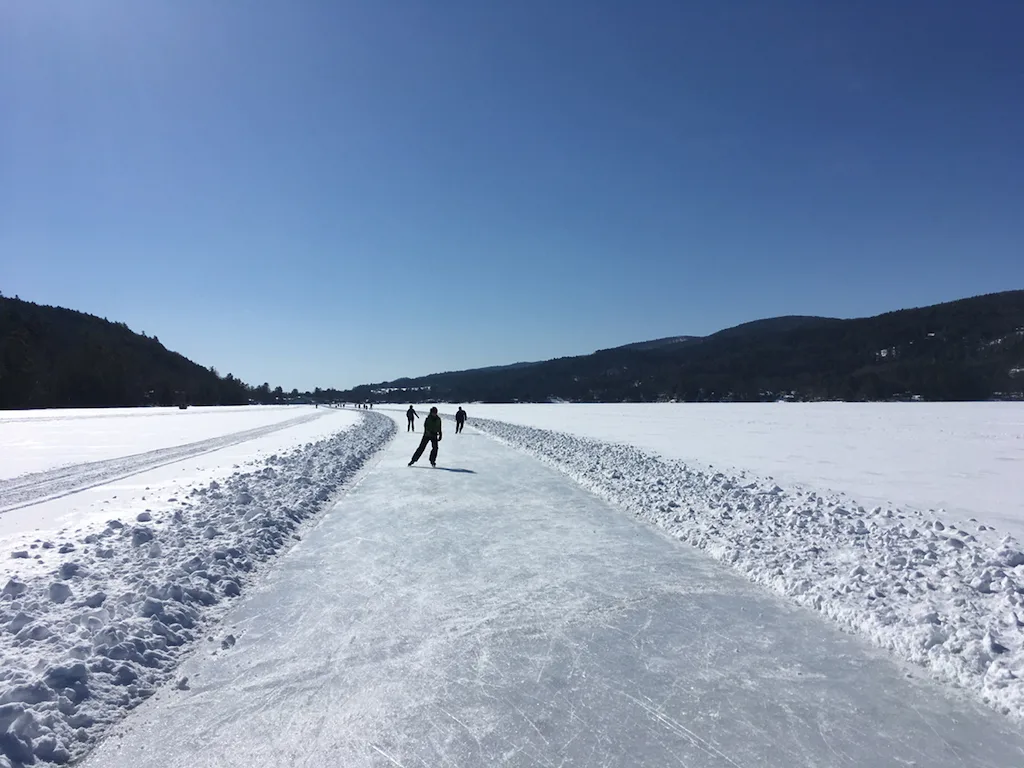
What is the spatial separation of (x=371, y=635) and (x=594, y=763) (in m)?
2.45

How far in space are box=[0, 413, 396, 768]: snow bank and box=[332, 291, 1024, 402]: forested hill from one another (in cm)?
9070

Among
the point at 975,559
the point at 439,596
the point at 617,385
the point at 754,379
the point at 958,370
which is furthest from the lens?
the point at 617,385

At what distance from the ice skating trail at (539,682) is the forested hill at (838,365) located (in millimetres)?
89323

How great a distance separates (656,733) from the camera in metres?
3.60

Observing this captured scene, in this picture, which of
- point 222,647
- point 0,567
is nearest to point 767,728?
point 222,647

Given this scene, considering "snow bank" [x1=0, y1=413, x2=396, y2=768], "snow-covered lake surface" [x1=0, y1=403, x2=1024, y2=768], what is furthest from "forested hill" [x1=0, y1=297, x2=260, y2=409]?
"snow bank" [x1=0, y1=413, x2=396, y2=768]

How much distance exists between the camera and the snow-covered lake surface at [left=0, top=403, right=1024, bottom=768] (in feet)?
11.8

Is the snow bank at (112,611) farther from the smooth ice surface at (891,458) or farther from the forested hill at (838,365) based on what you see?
the forested hill at (838,365)

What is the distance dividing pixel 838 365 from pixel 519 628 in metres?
123

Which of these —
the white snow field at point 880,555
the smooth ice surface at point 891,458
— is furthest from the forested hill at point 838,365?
the white snow field at point 880,555

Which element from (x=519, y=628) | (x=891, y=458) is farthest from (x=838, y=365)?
(x=519, y=628)

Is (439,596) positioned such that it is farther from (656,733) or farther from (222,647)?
(656,733)

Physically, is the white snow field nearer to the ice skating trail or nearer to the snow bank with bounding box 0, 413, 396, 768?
the ice skating trail

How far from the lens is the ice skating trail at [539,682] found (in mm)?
3463
